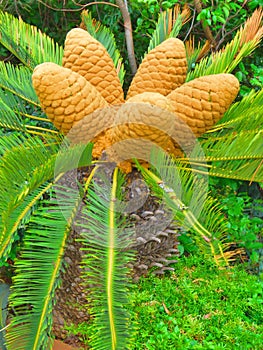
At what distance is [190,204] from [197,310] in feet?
2.38

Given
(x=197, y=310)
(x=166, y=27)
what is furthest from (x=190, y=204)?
(x=166, y=27)

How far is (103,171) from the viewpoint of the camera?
5.97 feet

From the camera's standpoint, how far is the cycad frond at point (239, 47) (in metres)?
2.02

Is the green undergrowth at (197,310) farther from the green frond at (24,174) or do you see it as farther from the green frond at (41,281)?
the green frond at (24,174)

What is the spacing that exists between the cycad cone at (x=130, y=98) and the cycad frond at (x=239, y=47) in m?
0.25

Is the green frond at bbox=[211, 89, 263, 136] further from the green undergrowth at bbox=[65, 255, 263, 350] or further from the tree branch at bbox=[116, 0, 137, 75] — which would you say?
the tree branch at bbox=[116, 0, 137, 75]

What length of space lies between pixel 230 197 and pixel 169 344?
128 centimetres

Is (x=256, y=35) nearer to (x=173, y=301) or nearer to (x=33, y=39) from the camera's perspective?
(x=33, y=39)

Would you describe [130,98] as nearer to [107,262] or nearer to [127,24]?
[107,262]

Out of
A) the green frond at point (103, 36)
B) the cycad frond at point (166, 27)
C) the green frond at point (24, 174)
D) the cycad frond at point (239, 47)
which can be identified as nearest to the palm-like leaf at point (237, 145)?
the cycad frond at point (239, 47)

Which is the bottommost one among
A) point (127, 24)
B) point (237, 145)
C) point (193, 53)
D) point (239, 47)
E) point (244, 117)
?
point (237, 145)

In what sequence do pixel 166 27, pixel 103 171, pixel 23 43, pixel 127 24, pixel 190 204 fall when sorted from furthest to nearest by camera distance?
pixel 127 24
pixel 166 27
pixel 23 43
pixel 103 171
pixel 190 204

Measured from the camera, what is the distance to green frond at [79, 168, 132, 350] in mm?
1380

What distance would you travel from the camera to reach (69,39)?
1937 mm
